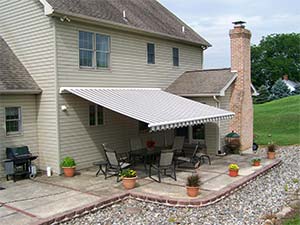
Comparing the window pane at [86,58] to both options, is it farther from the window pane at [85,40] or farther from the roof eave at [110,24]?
the roof eave at [110,24]

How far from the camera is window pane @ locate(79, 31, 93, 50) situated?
16.5m

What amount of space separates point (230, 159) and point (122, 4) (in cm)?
1176

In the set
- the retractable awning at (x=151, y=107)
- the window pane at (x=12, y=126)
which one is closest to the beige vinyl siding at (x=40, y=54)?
the window pane at (x=12, y=126)

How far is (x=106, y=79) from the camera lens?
1775 centimetres

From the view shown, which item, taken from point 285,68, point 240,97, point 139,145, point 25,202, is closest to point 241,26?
point 240,97

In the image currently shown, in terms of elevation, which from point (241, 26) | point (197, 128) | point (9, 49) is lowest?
point (197, 128)

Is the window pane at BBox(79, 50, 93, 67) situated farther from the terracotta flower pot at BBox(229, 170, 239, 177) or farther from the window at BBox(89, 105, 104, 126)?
the terracotta flower pot at BBox(229, 170, 239, 177)

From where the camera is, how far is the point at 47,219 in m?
9.60

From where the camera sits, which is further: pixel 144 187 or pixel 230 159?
pixel 230 159

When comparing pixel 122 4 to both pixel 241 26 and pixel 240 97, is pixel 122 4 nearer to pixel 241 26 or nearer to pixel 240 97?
pixel 241 26

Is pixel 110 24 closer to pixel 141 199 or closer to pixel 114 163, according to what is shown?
pixel 114 163

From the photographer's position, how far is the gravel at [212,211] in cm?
1024

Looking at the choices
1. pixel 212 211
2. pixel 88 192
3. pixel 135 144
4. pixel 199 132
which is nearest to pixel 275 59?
pixel 199 132

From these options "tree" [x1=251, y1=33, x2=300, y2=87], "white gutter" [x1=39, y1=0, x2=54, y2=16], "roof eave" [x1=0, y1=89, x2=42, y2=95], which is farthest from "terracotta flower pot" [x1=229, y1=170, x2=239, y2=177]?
"tree" [x1=251, y1=33, x2=300, y2=87]
